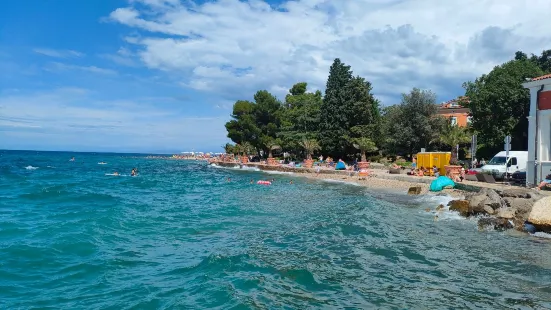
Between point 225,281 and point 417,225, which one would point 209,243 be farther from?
point 417,225

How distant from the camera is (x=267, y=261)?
9938 millimetres

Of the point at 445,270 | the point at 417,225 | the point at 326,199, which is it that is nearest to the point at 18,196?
the point at 326,199

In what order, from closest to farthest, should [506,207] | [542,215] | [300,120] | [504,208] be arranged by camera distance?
[542,215] < [504,208] < [506,207] < [300,120]

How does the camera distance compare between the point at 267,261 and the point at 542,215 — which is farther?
the point at 542,215

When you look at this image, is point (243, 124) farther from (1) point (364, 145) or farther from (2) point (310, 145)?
(1) point (364, 145)

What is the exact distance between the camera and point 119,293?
780 centimetres

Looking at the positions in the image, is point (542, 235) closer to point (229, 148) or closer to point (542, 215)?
point (542, 215)

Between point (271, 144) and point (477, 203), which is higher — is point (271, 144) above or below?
above

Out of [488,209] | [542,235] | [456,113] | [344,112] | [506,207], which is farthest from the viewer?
[456,113]

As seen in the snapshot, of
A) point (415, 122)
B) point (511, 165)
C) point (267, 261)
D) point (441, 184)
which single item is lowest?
point (267, 261)

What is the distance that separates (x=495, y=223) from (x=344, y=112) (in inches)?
1428

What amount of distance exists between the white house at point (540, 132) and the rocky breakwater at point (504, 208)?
4.63 m

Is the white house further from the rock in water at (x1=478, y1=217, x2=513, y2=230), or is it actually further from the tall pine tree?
the tall pine tree

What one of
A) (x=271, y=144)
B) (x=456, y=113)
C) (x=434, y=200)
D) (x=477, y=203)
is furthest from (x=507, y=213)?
(x=456, y=113)
